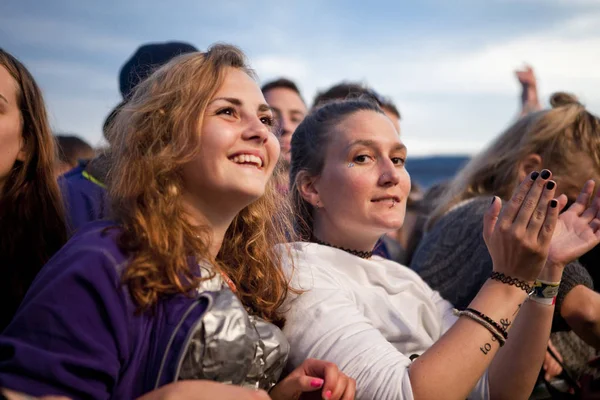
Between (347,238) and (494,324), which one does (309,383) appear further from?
(347,238)

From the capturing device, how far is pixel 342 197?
212 cm

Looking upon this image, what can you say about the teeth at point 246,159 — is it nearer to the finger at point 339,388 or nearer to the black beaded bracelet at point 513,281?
the finger at point 339,388

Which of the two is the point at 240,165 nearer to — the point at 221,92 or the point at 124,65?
the point at 221,92

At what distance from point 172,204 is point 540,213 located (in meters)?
1.05

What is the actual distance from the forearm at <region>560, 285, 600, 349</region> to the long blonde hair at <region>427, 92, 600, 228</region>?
0.67 meters

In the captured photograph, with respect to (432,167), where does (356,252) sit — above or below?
above

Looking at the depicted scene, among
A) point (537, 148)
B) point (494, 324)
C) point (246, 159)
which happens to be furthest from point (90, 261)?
point (537, 148)

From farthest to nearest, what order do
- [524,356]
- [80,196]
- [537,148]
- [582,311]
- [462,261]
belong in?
[537,148], [462,261], [80,196], [582,311], [524,356]

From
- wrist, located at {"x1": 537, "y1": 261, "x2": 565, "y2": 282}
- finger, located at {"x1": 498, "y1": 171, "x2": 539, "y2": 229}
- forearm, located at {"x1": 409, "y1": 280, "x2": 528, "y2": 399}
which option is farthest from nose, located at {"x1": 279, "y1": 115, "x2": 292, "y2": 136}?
forearm, located at {"x1": 409, "y1": 280, "x2": 528, "y2": 399}

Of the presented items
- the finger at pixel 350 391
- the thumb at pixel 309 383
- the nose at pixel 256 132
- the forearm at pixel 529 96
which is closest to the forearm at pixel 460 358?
the finger at pixel 350 391

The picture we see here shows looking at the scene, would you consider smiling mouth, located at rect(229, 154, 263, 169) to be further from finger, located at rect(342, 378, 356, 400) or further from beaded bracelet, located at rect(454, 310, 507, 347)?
beaded bracelet, located at rect(454, 310, 507, 347)

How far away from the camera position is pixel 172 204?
1.59 meters

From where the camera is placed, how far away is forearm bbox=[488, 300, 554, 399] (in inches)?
80.7

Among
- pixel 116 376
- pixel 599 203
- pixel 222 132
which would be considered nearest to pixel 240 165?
pixel 222 132
